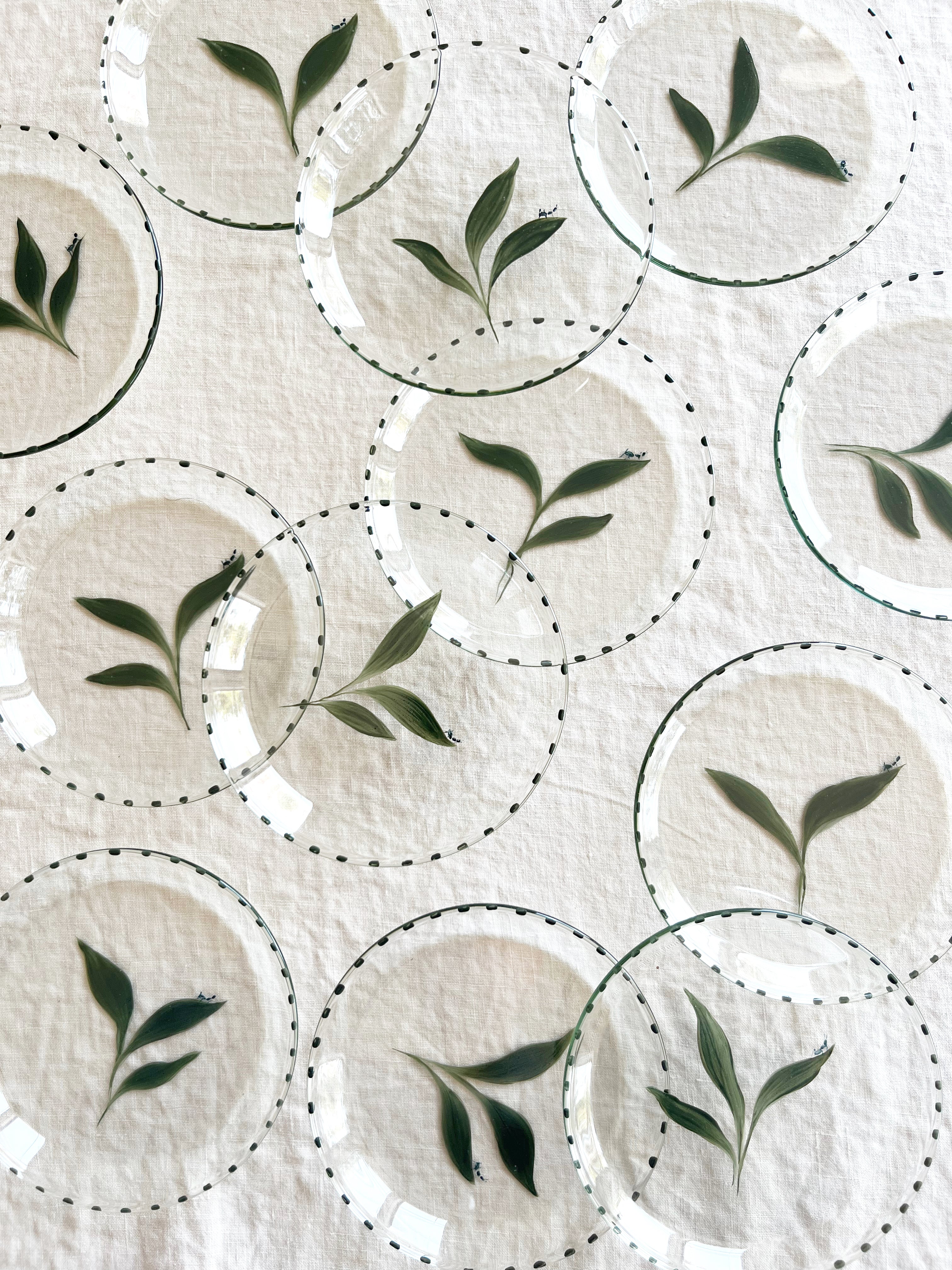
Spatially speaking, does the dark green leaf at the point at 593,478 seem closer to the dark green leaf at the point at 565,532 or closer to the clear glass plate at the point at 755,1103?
the dark green leaf at the point at 565,532

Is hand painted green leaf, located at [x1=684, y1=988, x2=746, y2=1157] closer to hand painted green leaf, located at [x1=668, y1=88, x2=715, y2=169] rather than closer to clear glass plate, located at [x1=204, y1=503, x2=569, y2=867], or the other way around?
clear glass plate, located at [x1=204, y1=503, x2=569, y2=867]

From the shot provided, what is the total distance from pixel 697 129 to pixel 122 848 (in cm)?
53

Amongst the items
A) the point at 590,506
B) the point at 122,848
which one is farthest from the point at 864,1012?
the point at 122,848

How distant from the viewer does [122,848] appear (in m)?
0.50

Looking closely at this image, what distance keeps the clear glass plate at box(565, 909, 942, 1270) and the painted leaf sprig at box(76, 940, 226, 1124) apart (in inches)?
8.3

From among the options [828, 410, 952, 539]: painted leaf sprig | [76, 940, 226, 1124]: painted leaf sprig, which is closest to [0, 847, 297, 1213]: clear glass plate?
[76, 940, 226, 1124]: painted leaf sprig

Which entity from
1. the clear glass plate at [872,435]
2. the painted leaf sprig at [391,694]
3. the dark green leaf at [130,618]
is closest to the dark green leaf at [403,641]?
the painted leaf sprig at [391,694]

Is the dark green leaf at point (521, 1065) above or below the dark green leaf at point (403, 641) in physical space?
below

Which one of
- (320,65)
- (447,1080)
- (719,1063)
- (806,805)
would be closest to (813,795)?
(806,805)

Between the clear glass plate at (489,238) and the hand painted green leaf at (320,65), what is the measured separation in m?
0.03

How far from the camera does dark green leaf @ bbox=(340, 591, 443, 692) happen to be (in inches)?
19.4

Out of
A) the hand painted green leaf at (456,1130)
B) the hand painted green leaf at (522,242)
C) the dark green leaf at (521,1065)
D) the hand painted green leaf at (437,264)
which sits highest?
the hand painted green leaf at (522,242)

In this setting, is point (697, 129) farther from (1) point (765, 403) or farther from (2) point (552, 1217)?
(2) point (552, 1217)

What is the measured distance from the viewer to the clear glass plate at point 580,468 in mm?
507
